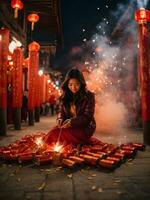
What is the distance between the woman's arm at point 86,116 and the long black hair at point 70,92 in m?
0.29

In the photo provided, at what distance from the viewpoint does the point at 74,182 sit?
13.0ft

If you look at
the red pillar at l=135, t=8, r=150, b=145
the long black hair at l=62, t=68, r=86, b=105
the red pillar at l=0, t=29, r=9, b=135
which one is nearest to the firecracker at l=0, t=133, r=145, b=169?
the red pillar at l=135, t=8, r=150, b=145

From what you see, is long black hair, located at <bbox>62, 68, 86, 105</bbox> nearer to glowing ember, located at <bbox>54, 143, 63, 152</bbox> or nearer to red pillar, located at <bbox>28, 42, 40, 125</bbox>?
glowing ember, located at <bbox>54, 143, 63, 152</bbox>

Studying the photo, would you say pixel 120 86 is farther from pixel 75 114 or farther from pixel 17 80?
pixel 75 114

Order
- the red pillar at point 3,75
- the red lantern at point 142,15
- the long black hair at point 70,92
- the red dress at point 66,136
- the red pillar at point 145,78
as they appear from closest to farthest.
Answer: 1. the red dress at point 66,136
2. the long black hair at point 70,92
3. the red pillar at point 145,78
4. the red lantern at point 142,15
5. the red pillar at point 3,75

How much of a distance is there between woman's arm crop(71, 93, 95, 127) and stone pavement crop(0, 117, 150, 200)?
1.56m

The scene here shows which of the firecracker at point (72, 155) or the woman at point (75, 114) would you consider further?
the woman at point (75, 114)

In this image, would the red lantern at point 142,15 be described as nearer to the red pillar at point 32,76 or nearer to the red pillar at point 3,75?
the red pillar at point 3,75

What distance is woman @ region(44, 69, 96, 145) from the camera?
6.12m

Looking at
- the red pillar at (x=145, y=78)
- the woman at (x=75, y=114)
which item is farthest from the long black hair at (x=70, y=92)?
the red pillar at (x=145, y=78)

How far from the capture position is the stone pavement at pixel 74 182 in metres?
3.43

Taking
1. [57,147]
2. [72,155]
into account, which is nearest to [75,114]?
[57,147]

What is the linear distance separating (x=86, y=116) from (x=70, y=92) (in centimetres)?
91

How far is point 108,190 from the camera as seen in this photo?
361cm
